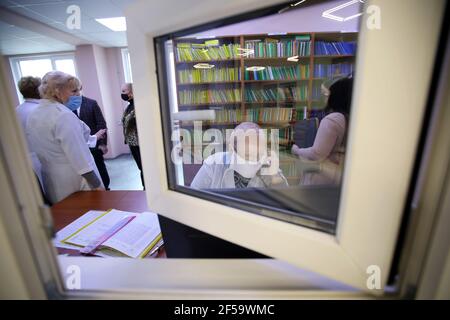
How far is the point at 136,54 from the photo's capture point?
Answer: 0.47 meters

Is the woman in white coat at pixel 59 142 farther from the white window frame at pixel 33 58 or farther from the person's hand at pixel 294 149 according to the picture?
the white window frame at pixel 33 58

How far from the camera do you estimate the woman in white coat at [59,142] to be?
Answer: 54.1 inches

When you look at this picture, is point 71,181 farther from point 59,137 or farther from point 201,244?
point 201,244

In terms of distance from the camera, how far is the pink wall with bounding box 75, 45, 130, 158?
4.69 m

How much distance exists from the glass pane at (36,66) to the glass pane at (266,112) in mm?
5255

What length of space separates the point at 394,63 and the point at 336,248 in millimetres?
279

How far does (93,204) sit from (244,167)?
0.82 m

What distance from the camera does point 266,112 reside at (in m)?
2.69

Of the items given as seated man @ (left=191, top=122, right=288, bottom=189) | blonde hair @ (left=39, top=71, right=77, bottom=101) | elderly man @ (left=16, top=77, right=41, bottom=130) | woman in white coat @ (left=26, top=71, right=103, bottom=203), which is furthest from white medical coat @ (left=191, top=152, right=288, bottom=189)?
elderly man @ (left=16, top=77, right=41, bottom=130)

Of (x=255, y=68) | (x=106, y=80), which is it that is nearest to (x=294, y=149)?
(x=255, y=68)

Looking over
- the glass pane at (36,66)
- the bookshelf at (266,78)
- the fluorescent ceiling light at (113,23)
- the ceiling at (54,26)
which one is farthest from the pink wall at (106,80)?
the bookshelf at (266,78)

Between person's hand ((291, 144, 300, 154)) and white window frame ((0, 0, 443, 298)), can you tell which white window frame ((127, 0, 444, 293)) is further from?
person's hand ((291, 144, 300, 154))
